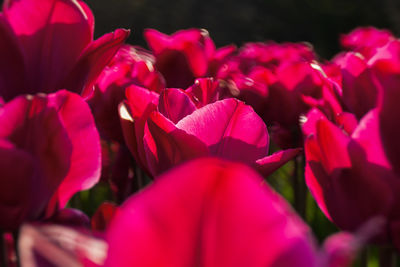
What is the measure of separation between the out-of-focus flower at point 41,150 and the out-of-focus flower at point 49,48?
0.21 metres

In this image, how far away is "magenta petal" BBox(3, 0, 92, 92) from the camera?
0.65 m

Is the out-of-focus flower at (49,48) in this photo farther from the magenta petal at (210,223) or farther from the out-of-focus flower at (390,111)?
the magenta petal at (210,223)

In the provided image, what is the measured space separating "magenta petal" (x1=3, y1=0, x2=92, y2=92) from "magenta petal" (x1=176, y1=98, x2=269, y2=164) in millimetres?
202

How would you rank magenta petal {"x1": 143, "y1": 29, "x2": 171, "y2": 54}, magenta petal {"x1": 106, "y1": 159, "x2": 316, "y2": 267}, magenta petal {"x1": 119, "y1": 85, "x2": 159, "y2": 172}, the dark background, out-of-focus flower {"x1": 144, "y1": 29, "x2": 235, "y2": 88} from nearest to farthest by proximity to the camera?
magenta petal {"x1": 106, "y1": 159, "x2": 316, "y2": 267}
magenta petal {"x1": 119, "y1": 85, "x2": 159, "y2": 172}
out-of-focus flower {"x1": 144, "y1": 29, "x2": 235, "y2": 88}
magenta petal {"x1": 143, "y1": 29, "x2": 171, "y2": 54}
the dark background

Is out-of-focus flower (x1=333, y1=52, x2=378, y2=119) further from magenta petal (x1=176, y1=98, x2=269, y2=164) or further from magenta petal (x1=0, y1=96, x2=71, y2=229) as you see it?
magenta petal (x1=0, y1=96, x2=71, y2=229)

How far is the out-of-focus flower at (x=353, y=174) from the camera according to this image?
483 millimetres

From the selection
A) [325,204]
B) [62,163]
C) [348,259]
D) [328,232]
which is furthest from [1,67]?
[328,232]

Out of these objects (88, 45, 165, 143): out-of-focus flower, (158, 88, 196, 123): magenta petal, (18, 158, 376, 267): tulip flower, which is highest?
(18, 158, 376, 267): tulip flower

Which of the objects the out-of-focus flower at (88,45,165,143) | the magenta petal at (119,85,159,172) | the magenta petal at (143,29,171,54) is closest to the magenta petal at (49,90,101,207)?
the magenta petal at (119,85,159,172)

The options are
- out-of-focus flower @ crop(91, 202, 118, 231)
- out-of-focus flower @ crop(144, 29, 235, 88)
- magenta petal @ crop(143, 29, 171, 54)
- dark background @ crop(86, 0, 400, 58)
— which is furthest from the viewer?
dark background @ crop(86, 0, 400, 58)

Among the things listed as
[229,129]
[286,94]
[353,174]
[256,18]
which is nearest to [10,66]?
[229,129]

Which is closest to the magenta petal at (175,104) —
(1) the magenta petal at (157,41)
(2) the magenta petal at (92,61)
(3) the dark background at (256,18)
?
(2) the magenta petal at (92,61)

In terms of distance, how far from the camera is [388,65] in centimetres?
57

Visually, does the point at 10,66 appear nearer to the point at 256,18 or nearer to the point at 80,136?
the point at 80,136
